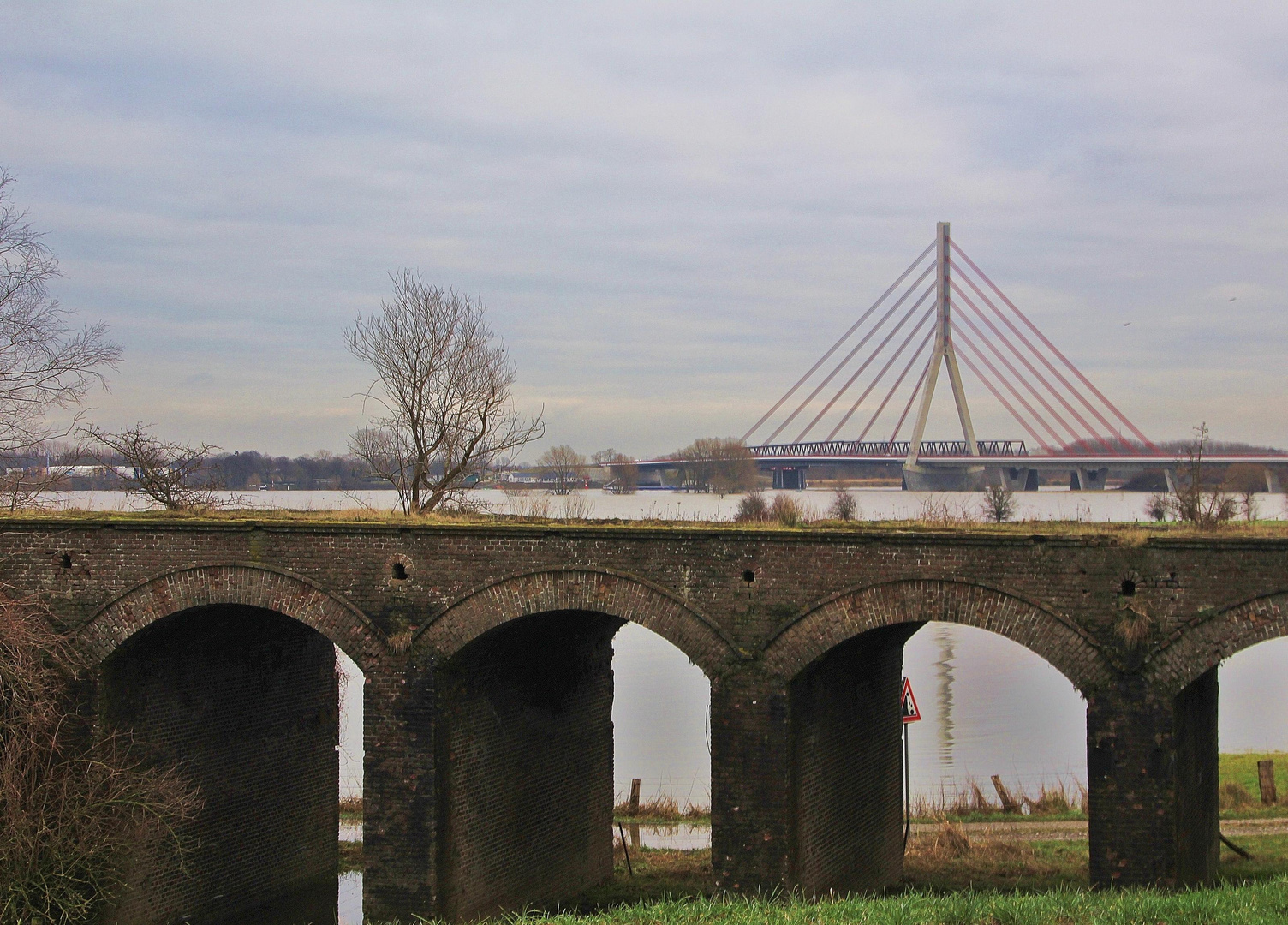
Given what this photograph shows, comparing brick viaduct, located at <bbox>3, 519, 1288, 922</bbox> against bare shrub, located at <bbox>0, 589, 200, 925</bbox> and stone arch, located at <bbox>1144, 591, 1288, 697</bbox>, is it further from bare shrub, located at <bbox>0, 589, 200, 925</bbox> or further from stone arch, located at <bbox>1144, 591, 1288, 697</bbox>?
bare shrub, located at <bbox>0, 589, 200, 925</bbox>

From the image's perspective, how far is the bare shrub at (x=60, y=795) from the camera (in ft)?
39.3

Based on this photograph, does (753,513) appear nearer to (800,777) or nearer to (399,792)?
(800,777)

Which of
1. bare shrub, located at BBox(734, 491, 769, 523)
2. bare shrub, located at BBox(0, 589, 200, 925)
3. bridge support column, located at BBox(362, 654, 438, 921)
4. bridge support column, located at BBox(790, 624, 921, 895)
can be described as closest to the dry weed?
bridge support column, located at BBox(790, 624, 921, 895)

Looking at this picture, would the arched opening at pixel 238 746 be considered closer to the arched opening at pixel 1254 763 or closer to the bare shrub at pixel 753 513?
the bare shrub at pixel 753 513

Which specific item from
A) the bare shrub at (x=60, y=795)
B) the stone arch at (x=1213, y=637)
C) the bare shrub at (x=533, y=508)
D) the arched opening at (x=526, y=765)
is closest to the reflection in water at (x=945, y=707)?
the arched opening at (x=526, y=765)

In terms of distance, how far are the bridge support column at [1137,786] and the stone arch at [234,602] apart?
680cm

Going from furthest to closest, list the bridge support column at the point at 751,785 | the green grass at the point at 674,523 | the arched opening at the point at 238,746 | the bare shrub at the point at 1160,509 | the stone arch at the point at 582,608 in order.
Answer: the bare shrub at the point at 1160,509 < the arched opening at the point at 238,746 < the stone arch at the point at 582,608 < the bridge support column at the point at 751,785 < the green grass at the point at 674,523

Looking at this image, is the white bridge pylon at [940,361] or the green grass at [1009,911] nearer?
the green grass at [1009,911]

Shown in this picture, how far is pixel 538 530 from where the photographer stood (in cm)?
1212

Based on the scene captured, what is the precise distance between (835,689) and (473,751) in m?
3.73

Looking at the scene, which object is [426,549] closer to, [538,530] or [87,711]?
[538,530]

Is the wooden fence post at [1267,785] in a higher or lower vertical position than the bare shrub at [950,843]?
higher

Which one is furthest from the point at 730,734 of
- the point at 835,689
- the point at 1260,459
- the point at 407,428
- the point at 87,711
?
the point at 1260,459

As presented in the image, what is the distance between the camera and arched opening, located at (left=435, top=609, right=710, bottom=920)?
492 inches
